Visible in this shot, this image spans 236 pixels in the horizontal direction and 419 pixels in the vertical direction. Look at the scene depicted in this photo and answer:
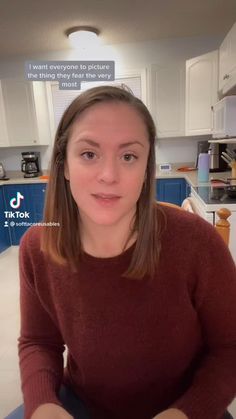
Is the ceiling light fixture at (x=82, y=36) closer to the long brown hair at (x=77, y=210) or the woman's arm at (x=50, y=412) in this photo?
the long brown hair at (x=77, y=210)

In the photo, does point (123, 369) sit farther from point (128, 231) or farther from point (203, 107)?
point (203, 107)

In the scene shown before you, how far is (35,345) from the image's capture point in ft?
1.93

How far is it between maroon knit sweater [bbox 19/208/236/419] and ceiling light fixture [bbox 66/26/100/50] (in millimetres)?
1645

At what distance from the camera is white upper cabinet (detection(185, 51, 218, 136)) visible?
235 centimetres

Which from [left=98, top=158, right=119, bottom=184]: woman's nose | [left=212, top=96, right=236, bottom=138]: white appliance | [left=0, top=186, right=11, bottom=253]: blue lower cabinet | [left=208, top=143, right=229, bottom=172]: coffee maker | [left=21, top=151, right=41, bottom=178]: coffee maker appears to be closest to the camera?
[left=98, top=158, right=119, bottom=184]: woman's nose

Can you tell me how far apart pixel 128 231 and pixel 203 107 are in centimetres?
231

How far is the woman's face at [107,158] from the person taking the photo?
44 centimetres

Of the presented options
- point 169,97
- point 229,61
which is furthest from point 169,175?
point 229,61

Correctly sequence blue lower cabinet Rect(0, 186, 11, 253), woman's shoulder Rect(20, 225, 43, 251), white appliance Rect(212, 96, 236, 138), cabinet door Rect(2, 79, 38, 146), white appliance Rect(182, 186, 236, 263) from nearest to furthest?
1. woman's shoulder Rect(20, 225, 43, 251)
2. white appliance Rect(182, 186, 236, 263)
3. white appliance Rect(212, 96, 236, 138)
4. cabinet door Rect(2, 79, 38, 146)
5. blue lower cabinet Rect(0, 186, 11, 253)

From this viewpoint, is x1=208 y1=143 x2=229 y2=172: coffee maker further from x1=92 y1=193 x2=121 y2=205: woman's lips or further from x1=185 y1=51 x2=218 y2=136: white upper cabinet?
x1=92 y1=193 x2=121 y2=205: woman's lips

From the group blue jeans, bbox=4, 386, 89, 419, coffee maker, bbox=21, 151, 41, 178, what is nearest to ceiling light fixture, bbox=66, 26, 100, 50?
coffee maker, bbox=21, 151, 41, 178

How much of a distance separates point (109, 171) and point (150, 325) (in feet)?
0.97

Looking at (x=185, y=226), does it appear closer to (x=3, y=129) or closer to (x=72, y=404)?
(x=72, y=404)

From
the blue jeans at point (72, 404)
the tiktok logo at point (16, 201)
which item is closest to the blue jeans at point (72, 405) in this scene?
the blue jeans at point (72, 404)
